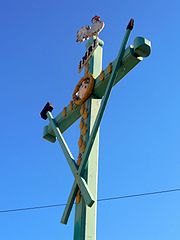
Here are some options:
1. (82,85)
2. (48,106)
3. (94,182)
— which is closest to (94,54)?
(82,85)

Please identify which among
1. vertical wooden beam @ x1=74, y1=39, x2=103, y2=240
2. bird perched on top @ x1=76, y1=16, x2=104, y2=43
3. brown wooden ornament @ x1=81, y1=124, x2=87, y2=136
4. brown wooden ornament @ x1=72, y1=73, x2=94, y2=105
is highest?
bird perched on top @ x1=76, y1=16, x2=104, y2=43

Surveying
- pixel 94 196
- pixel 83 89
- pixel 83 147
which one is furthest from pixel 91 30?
pixel 94 196

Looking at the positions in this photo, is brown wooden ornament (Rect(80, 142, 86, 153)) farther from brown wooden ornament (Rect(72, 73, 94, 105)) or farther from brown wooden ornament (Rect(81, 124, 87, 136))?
brown wooden ornament (Rect(72, 73, 94, 105))

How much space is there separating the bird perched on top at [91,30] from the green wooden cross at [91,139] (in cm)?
47

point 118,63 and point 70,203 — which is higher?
point 118,63

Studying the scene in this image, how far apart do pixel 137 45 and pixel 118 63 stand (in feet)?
0.69

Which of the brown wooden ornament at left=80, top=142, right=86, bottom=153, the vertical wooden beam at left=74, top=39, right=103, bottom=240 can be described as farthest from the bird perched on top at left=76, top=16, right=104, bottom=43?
the brown wooden ornament at left=80, top=142, right=86, bottom=153

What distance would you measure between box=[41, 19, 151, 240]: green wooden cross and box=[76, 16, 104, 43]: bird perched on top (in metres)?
0.47

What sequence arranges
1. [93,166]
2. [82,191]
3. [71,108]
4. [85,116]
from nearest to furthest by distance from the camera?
[82,191], [93,166], [85,116], [71,108]

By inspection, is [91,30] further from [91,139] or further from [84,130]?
[91,139]

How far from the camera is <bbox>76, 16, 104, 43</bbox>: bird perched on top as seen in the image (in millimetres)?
4832

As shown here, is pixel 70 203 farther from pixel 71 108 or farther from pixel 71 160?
pixel 71 108

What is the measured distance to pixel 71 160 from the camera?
4109 mm

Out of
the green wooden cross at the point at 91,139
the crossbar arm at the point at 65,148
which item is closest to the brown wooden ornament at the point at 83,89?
the green wooden cross at the point at 91,139
